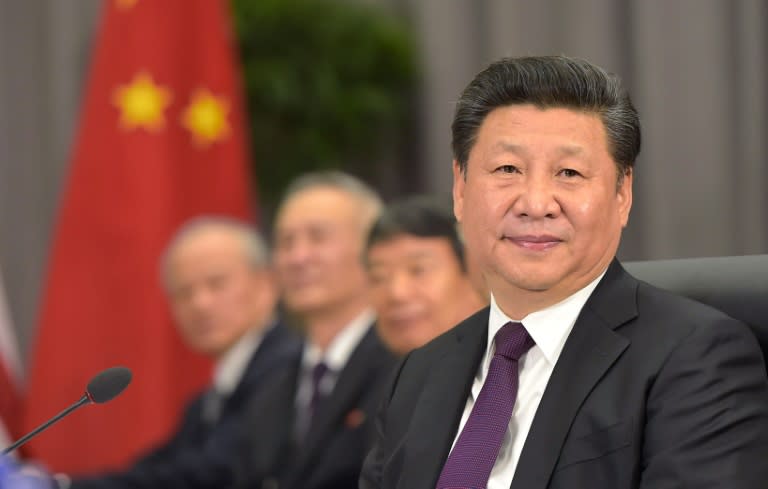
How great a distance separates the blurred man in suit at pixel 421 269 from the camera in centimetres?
288

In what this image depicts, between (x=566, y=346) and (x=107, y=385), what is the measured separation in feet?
2.37

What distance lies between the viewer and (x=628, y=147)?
1.77 m

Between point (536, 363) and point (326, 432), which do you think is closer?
point (536, 363)

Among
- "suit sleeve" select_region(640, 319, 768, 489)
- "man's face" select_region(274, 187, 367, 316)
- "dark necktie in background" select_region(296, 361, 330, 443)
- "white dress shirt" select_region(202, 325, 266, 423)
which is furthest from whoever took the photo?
"white dress shirt" select_region(202, 325, 266, 423)

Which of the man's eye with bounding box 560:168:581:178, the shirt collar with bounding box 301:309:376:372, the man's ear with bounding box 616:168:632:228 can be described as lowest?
the shirt collar with bounding box 301:309:376:372

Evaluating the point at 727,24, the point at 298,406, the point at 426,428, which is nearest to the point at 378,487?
the point at 426,428

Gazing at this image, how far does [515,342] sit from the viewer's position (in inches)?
70.5

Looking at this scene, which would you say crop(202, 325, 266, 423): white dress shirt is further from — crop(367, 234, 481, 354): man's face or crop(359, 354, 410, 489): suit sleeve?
crop(359, 354, 410, 489): suit sleeve

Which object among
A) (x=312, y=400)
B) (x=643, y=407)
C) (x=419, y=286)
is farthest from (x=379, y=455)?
(x=312, y=400)

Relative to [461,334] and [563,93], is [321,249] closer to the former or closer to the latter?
[461,334]

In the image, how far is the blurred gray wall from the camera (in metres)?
4.34

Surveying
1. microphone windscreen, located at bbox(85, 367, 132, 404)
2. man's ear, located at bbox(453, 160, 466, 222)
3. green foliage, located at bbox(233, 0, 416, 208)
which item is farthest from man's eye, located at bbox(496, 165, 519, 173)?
green foliage, located at bbox(233, 0, 416, 208)

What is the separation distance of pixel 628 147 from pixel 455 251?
1.15 metres

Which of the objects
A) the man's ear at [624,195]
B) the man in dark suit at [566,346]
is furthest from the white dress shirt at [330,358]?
the man's ear at [624,195]
